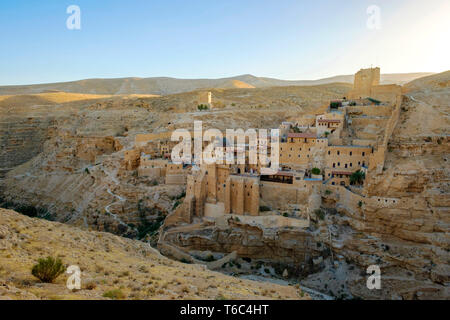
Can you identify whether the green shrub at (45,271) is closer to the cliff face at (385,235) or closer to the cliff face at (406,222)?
the cliff face at (385,235)

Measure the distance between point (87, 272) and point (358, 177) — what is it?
2097 cm

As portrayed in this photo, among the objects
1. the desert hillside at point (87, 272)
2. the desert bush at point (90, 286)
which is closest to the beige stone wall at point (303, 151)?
the desert hillside at point (87, 272)

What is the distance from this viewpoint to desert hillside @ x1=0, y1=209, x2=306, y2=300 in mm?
8516

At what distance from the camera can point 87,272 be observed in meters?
10.6

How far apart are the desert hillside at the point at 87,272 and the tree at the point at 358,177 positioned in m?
13.4

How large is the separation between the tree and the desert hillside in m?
13.4

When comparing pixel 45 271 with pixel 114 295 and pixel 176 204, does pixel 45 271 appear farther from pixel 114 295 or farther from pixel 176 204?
pixel 176 204

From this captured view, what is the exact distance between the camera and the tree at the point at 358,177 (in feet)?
81.5

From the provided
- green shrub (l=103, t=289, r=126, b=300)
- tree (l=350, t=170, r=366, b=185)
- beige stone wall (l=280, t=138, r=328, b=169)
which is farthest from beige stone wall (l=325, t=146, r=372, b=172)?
green shrub (l=103, t=289, r=126, b=300)

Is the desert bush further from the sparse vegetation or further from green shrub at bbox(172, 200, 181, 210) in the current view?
the sparse vegetation

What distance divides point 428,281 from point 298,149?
42.8 feet

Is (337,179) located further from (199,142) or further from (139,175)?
(139,175)

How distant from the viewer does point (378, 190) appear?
23.2m
